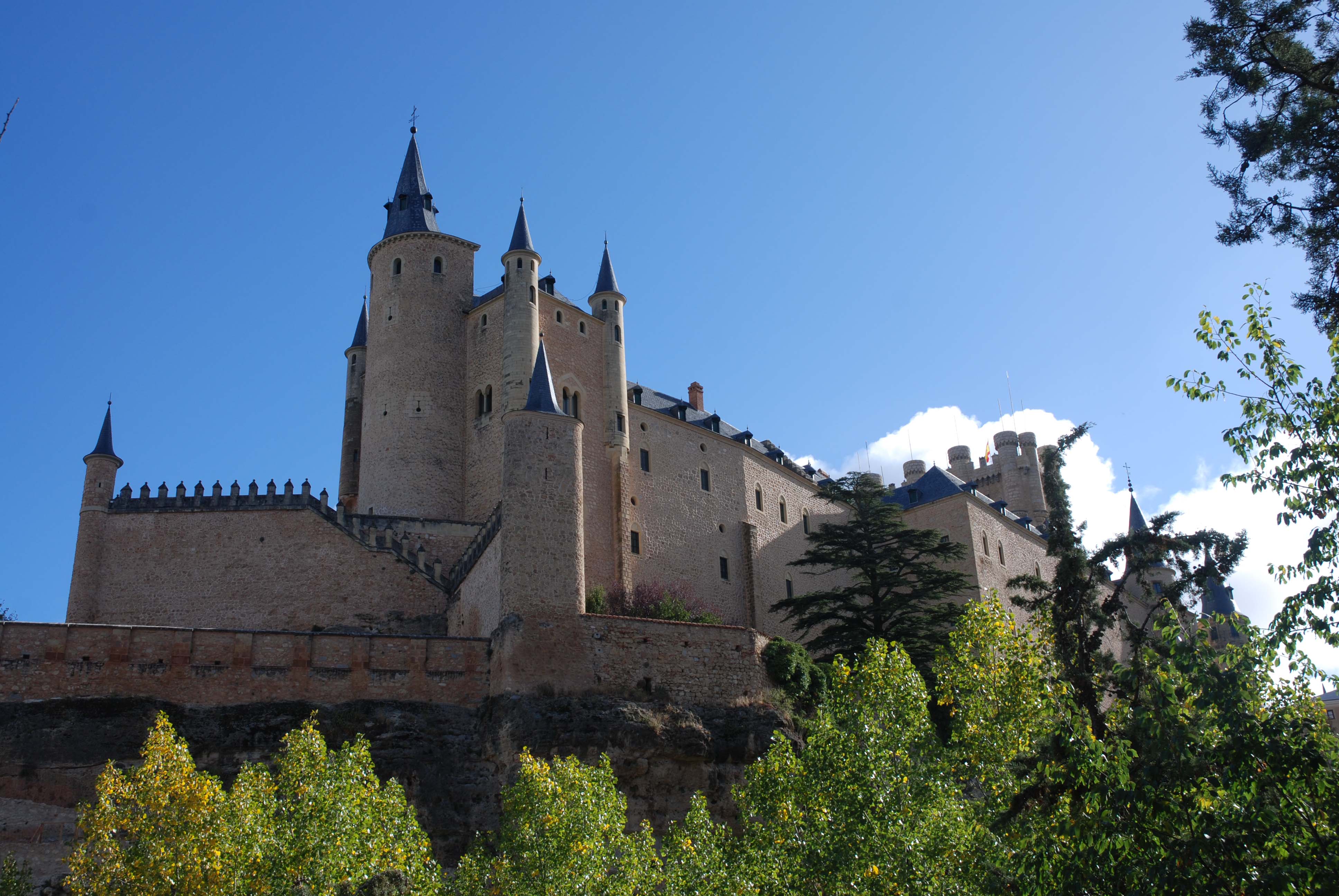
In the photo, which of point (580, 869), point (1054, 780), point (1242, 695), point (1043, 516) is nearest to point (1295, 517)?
point (1242, 695)

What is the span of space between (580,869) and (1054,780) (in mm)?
8135

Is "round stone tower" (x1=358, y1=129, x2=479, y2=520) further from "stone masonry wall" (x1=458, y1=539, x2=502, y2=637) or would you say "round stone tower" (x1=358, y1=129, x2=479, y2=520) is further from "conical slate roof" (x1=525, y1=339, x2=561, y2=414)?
"conical slate roof" (x1=525, y1=339, x2=561, y2=414)

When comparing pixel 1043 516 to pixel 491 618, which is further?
pixel 1043 516

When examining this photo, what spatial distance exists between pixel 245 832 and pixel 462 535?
19.5 metres

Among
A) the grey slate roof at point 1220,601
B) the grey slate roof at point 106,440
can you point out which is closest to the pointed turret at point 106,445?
the grey slate roof at point 106,440

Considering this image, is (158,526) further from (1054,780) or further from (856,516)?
(1054,780)

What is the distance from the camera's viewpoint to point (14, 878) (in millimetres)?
21484

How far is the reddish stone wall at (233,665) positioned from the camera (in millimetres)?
26094

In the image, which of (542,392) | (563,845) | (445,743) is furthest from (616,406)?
(563,845)

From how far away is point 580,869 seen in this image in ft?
A: 61.5

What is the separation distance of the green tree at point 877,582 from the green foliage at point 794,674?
1841 mm

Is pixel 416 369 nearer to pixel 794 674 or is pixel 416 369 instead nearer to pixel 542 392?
pixel 542 392

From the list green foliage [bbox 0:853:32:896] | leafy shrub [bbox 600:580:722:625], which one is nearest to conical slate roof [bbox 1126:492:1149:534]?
leafy shrub [bbox 600:580:722:625]

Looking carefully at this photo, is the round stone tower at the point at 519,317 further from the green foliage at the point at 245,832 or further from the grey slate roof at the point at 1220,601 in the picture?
the grey slate roof at the point at 1220,601
